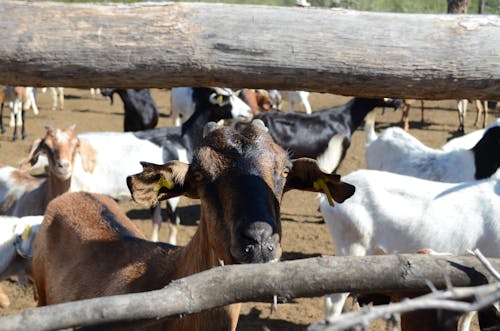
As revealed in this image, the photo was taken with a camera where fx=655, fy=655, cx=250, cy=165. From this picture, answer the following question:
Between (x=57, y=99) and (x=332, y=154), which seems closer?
(x=332, y=154)

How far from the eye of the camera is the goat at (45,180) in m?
7.71

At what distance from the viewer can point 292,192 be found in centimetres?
1141

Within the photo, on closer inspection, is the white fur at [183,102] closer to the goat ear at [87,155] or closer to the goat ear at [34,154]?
the goat ear at [87,155]

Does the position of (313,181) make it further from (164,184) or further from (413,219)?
(413,219)

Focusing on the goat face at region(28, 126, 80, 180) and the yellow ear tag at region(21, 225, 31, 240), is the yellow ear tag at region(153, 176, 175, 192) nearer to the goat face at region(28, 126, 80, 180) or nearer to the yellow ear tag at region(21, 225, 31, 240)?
the yellow ear tag at region(21, 225, 31, 240)

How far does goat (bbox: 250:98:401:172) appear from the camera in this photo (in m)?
9.77

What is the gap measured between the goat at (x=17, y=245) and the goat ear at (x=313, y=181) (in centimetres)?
375

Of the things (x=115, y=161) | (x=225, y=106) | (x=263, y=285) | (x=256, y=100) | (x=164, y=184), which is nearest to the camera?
(x=263, y=285)

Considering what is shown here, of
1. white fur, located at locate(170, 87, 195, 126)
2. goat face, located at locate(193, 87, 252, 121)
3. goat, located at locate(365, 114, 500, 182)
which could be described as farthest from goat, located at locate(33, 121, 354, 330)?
white fur, located at locate(170, 87, 195, 126)

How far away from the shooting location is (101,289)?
12.5ft

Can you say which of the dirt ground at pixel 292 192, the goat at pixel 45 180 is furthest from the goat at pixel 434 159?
the goat at pixel 45 180

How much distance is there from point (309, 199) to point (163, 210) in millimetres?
2430

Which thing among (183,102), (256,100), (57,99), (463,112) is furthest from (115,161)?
(57,99)

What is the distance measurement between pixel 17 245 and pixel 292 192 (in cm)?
594
